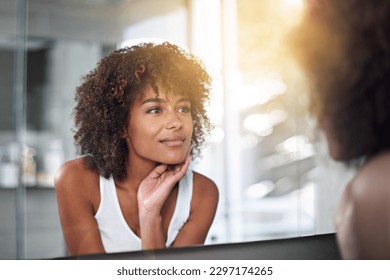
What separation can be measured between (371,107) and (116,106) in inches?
29.2

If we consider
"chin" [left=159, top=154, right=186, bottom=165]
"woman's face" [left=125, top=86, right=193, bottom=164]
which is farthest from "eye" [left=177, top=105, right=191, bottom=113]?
"chin" [left=159, top=154, right=186, bottom=165]

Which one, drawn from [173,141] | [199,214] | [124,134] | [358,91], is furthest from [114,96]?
[358,91]

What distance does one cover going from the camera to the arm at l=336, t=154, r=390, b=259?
68.9 inches

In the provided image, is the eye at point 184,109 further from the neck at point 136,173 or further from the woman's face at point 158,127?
the neck at point 136,173

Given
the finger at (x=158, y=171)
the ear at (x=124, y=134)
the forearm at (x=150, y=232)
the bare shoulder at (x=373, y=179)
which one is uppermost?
the ear at (x=124, y=134)

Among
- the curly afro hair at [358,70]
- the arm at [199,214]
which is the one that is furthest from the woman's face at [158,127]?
the curly afro hair at [358,70]

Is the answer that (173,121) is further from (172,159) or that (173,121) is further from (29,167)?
(29,167)

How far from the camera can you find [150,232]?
1.80 m

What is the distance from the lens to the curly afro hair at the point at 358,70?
6.01 ft

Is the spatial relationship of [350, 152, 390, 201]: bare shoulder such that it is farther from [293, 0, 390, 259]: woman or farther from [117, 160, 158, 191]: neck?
[117, 160, 158, 191]: neck

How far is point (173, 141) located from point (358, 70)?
58 centimetres
